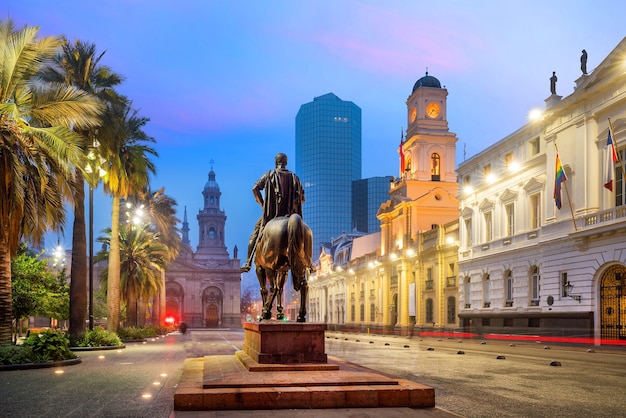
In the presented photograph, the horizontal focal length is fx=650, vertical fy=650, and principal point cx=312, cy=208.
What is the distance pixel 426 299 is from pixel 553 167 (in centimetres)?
2631

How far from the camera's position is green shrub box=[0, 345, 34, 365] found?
1644 centimetres

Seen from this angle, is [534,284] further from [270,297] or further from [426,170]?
[426,170]

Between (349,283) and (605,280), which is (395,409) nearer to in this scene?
(605,280)

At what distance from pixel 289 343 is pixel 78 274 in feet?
55.9

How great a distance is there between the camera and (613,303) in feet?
97.4

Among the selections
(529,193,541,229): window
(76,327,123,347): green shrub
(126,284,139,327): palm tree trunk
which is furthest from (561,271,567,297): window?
(126,284,139,327): palm tree trunk

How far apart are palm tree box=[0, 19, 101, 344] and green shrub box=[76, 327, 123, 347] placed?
8745mm

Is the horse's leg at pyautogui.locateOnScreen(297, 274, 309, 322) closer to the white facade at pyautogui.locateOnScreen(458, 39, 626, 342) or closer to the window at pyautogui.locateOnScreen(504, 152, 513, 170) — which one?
the white facade at pyautogui.locateOnScreen(458, 39, 626, 342)

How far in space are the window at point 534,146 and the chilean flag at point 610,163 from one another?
8.01 meters

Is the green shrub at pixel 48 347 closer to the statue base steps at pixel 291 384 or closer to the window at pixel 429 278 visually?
the statue base steps at pixel 291 384

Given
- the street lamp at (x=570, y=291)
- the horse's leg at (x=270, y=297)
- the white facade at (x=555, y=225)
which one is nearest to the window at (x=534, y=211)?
the white facade at (x=555, y=225)

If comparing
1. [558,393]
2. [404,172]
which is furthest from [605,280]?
[404,172]

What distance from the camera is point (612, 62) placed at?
29906 millimetres

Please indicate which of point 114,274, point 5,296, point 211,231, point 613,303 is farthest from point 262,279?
point 211,231
